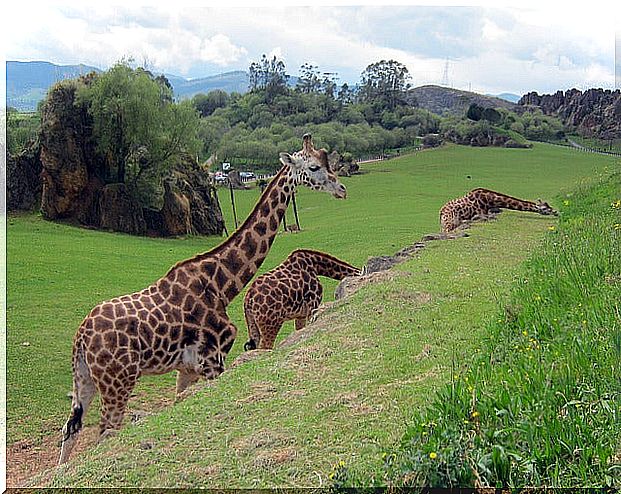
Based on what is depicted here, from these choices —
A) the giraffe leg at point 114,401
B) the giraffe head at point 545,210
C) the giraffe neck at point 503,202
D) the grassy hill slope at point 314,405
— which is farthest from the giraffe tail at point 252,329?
the giraffe head at point 545,210

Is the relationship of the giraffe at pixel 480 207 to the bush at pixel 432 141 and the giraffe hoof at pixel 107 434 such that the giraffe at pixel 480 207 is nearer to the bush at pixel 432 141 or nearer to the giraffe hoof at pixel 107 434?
the giraffe hoof at pixel 107 434

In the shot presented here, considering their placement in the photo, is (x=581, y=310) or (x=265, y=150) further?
(x=265, y=150)

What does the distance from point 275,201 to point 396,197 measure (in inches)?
877

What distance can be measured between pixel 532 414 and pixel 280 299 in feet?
17.2

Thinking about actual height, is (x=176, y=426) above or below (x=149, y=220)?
above

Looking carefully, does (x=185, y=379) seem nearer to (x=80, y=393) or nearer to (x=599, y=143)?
(x=80, y=393)

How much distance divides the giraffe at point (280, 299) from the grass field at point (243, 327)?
1.09 m

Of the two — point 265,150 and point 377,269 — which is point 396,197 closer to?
point 265,150

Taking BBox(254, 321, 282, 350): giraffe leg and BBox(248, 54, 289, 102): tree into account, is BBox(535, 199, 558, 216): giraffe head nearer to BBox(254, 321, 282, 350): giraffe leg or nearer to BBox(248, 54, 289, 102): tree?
BBox(254, 321, 282, 350): giraffe leg

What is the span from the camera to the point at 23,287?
12984mm

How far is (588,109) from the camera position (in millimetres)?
62438

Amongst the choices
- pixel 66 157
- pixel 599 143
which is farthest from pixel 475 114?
pixel 66 157

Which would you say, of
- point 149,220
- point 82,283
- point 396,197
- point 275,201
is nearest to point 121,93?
point 149,220

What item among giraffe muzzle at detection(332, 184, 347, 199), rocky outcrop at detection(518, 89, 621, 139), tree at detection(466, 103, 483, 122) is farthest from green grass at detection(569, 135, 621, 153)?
giraffe muzzle at detection(332, 184, 347, 199)
